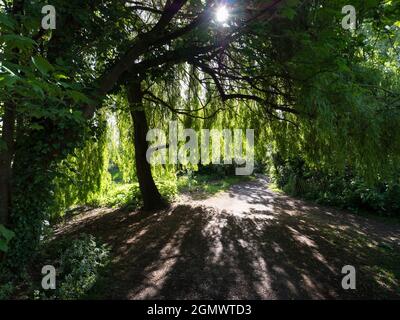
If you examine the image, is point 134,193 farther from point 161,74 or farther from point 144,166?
point 161,74

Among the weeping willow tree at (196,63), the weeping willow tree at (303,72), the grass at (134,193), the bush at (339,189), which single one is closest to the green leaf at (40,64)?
the weeping willow tree at (196,63)

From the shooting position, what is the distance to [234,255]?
5.72m

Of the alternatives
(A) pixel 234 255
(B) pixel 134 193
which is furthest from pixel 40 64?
(B) pixel 134 193

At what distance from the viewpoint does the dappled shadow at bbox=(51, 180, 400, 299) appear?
14.9 ft

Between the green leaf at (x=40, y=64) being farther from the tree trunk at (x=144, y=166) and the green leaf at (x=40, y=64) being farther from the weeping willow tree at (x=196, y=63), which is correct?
the tree trunk at (x=144, y=166)

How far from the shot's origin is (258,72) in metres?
6.84

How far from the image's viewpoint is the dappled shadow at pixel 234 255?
14.9ft

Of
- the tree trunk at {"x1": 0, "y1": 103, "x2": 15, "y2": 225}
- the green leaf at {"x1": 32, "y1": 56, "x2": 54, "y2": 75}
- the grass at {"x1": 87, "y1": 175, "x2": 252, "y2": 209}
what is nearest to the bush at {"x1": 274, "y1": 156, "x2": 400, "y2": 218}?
the grass at {"x1": 87, "y1": 175, "x2": 252, "y2": 209}

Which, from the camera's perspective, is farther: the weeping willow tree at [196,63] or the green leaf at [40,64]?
the weeping willow tree at [196,63]

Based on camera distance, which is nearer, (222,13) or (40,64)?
(40,64)

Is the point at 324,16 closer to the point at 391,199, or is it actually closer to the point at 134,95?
the point at 134,95

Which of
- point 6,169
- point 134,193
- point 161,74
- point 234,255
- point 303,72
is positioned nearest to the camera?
point 6,169
